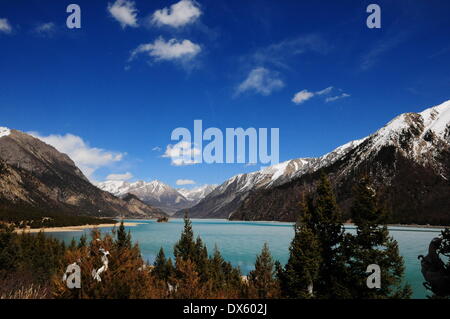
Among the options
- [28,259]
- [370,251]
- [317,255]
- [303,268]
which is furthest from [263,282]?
[28,259]

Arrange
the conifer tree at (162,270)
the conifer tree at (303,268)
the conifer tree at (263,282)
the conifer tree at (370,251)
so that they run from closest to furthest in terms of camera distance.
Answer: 1. the conifer tree at (303,268)
2. the conifer tree at (370,251)
3. the conifer tree at (263,282)
4. the conifer tree at (162,270)

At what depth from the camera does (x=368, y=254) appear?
26.6 m

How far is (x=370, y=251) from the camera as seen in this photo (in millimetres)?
26906

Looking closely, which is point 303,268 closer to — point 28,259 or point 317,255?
point 317,255

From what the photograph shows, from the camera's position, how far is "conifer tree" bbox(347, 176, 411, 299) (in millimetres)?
26438

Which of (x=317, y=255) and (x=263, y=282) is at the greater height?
(x=317, y=255)

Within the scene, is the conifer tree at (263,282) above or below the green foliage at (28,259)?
above

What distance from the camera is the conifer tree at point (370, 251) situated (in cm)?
2644

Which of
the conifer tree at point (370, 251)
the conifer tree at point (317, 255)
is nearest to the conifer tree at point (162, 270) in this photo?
the conifer tree at point (317, 255)

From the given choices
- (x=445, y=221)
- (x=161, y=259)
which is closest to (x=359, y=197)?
(x=161, y=259)

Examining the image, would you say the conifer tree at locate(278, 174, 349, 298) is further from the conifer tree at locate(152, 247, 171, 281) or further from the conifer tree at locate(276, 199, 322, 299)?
the conifer tree at locate(152, 247, 171, 281)

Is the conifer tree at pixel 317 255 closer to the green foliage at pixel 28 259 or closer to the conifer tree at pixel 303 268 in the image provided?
the conifer tree at pixel 303 268
